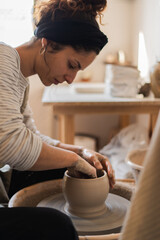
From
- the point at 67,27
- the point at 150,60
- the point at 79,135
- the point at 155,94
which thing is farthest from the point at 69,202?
the point at 79,135

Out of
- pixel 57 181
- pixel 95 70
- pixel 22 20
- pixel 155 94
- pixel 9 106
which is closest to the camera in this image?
pixel 9 106

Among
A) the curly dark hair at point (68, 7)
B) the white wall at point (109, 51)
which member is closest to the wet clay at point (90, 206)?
the curly dark hair at point (68, 7)

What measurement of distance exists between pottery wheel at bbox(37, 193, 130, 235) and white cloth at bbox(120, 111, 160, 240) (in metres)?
0.52

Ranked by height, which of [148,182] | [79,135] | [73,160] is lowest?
[79,135]

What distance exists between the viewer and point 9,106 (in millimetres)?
943

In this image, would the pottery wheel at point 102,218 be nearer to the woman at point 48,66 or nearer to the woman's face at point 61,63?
the woman at point 48,66

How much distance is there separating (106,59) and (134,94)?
141cm

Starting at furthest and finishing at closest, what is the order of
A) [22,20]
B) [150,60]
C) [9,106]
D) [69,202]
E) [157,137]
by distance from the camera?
[22,20], [150,60], [69,202], [9,106], [157,137]

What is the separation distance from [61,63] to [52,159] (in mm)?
350

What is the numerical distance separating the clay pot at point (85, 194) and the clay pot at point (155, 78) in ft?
3.24

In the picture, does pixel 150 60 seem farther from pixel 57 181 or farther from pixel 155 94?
pixel 57 181

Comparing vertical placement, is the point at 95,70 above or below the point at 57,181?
above

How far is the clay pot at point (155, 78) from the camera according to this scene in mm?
1856

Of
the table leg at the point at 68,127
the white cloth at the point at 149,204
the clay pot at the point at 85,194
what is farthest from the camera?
the table leg at the point at 68,127
